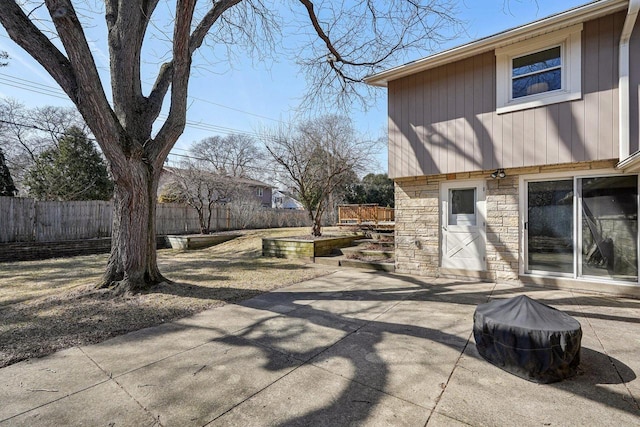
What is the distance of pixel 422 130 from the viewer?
6.29 meters

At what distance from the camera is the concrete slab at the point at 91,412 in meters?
1.89

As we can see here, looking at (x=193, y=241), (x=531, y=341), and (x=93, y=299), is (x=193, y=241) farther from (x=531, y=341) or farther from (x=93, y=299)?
(x=531, y=341)

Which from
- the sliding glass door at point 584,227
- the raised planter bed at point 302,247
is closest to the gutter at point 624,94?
the sliding glass door at point 584,227

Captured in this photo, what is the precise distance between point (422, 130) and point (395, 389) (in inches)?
211

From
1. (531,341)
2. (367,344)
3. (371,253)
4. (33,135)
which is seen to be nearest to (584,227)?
(531,341)

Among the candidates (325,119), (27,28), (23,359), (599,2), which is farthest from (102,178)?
(599,2)

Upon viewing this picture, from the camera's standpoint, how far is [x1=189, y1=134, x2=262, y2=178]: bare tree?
28453mm

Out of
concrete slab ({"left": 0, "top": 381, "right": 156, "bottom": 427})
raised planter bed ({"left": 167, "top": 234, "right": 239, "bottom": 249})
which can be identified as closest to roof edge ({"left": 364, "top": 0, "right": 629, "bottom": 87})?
concrete slab ({"left": 0, "top": 381, "right": 156, "bottom": 427})

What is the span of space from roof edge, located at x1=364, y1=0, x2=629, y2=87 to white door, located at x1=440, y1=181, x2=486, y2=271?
2.47m

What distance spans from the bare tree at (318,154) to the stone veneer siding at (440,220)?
4.09m

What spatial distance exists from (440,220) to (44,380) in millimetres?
6320

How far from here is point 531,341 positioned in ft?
7.69

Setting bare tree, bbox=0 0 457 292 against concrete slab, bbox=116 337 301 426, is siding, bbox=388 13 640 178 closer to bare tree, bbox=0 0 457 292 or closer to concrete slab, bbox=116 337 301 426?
bare tree, bbox=0 0 457 292

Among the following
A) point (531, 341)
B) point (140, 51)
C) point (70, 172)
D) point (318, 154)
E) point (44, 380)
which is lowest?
point (44, 380)
